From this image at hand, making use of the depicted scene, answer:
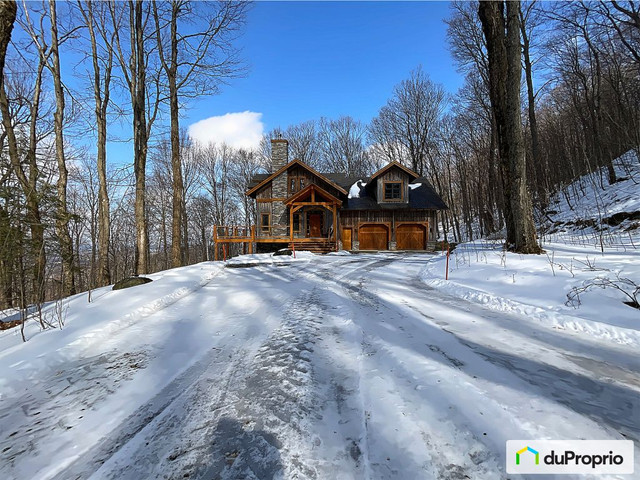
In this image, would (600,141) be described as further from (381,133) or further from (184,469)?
(184,469)

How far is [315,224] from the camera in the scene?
22422mm

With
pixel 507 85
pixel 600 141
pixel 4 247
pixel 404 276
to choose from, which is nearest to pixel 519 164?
pixel 507 85

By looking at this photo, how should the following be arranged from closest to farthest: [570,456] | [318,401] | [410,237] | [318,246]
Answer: [570,456], [318,401], [318,246], [410,237]

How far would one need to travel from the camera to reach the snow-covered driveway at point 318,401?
1771 mm

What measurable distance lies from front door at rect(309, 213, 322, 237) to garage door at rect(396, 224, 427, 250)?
6.11 meters

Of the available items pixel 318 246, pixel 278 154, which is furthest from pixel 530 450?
pixel 278 154

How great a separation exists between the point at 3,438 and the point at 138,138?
12.0 m

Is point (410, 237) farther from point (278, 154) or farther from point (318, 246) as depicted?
point (278, 154)

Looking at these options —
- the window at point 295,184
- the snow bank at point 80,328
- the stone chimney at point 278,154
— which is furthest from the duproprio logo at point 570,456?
the stone chimney at point 278,154

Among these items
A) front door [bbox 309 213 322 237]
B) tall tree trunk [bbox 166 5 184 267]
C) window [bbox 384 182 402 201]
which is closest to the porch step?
front door [bbox 309 213 322 237]

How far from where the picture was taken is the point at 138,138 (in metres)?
11.5

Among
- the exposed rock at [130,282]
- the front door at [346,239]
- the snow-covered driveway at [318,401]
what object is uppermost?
the front door at [346,239]

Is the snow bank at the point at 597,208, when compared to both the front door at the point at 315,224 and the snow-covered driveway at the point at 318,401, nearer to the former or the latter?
the snow-covered driveway at the point at 318,401

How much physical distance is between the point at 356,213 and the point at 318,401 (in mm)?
20382
